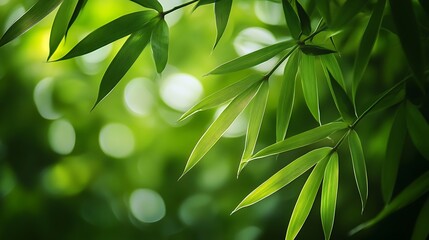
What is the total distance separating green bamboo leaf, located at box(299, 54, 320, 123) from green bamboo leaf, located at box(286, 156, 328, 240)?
0.08 meters

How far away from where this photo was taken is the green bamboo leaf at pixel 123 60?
65 cm

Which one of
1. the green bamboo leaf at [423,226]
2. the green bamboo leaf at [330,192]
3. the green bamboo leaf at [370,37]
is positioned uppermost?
the green bamboo leaf at [370,37]

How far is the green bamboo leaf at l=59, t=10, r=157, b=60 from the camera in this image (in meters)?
0.65

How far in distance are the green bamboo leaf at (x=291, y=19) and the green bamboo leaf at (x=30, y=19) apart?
0.96ft

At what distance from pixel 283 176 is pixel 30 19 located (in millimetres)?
407

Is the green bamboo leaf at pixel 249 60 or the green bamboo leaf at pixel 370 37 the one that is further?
the green bamboo leaf at pixel 249 60

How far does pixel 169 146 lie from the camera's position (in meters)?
1.45

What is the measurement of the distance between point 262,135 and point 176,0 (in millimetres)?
461

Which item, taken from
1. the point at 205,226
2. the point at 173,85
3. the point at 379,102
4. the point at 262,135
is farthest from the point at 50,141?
the point at 379,102

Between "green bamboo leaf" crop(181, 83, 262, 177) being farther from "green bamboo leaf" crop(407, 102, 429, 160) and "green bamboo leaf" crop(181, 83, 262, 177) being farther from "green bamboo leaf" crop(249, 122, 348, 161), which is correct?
"green bamboo leaf" crop(407, 102, 429, 160)

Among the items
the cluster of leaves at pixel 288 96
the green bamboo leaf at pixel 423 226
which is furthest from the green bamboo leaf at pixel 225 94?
the green bamboo leaf at pixel 423 226

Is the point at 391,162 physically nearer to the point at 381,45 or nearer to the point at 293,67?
the point at 293,67

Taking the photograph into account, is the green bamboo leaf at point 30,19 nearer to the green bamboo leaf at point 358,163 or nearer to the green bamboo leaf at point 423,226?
the green bamboo leaf at point 358,163

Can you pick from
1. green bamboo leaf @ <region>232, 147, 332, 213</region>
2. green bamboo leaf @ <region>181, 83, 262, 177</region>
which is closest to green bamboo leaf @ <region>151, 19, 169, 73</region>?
green bamboo leaf @ <region>181, 83, 262, 177</region>
